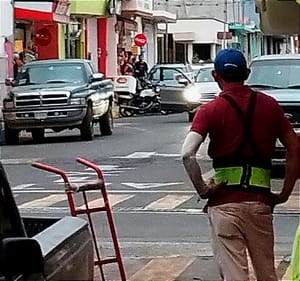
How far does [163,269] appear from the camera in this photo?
10.3 meters

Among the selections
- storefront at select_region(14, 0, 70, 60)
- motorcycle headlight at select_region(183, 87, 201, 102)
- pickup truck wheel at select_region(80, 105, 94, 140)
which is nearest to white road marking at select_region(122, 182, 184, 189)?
pickup truck wheel at select_region(80, 105, 94, 140)

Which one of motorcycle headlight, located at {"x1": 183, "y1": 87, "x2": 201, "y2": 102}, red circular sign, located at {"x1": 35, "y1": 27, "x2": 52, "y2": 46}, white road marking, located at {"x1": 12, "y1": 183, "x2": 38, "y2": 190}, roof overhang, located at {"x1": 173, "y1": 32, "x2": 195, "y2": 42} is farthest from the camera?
roof overhang, located at {"x1": 173, "y1": 32, "x2": 195, "y2": 42}

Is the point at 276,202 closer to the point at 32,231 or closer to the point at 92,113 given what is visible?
the point at 32,231

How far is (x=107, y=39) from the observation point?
4688cm

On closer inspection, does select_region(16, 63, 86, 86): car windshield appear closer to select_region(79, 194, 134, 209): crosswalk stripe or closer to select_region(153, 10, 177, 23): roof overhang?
select_region(79, 194, 134, 209): crosswalk stripe

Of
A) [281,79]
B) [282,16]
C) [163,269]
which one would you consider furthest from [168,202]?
[282,16]

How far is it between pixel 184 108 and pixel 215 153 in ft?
89.8

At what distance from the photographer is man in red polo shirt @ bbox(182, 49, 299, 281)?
6867 mm

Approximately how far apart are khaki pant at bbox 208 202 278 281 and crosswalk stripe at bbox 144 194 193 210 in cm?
754

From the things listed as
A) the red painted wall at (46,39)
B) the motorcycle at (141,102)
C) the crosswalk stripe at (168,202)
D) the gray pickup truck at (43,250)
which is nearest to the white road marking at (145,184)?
the crosswalk stripe at (168,202)

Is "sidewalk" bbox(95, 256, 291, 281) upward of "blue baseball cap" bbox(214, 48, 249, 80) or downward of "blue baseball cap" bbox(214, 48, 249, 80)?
downward

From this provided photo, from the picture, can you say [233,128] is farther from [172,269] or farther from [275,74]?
[275,74]

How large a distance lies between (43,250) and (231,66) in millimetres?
2581

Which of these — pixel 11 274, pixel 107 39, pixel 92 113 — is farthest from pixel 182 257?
pixel 107 39
